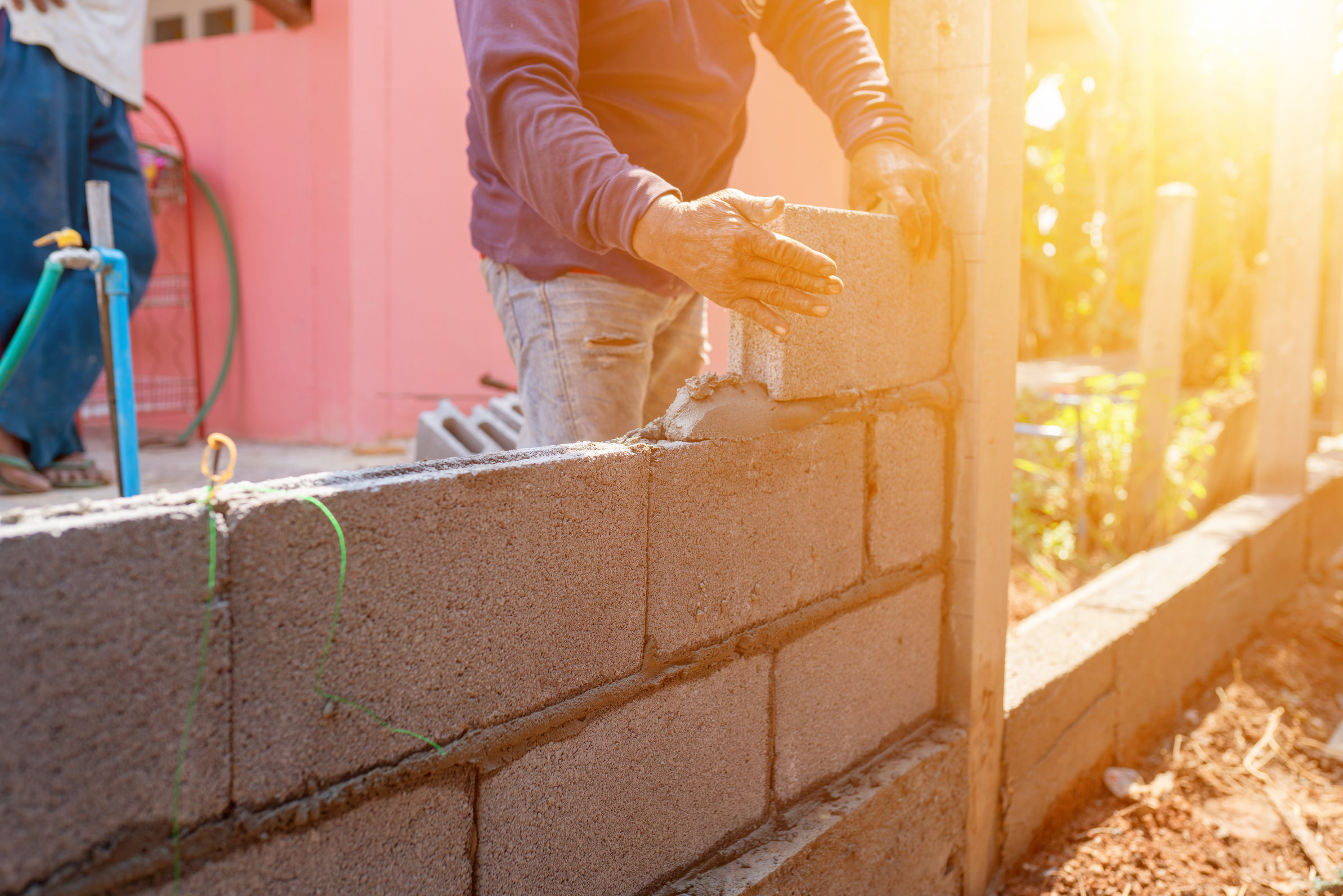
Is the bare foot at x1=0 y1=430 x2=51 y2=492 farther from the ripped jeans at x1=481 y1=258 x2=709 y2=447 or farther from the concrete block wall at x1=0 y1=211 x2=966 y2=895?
the concrete block wall at x1=0 y1=211 x2=966 y2=895

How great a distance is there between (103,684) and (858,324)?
55.9 inches

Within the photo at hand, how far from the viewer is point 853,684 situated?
207cm

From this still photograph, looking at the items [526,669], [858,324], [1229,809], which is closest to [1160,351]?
[1229,809]

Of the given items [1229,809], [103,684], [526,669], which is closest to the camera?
[103,684]

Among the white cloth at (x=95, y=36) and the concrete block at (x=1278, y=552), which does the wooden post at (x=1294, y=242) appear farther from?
the white cloth at (x=95, y=36)

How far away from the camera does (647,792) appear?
1587 millimetres

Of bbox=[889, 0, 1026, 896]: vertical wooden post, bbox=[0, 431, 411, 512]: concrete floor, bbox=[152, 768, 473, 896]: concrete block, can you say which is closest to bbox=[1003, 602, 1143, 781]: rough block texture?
bbox=[889, 0, 1026, 896]: vertical wooden post

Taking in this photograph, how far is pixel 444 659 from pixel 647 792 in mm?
498

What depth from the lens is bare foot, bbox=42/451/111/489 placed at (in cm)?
385

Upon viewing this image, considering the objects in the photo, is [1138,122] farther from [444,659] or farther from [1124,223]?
[444,659]

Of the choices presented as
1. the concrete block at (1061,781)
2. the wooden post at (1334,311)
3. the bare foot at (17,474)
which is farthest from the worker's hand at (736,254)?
the wooden post at (1334,311)

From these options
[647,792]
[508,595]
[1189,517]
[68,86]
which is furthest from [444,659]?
[1189,517]

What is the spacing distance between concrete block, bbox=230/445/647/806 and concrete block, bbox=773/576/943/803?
47 cm

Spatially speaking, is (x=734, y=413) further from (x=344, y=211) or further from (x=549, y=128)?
(x=344, y=211)
